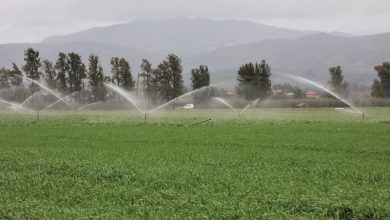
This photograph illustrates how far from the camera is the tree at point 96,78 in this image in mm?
84688

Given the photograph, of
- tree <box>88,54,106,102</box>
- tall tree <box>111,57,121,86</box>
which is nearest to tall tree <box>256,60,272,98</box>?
tall tree <box>111,57,121,86</box>

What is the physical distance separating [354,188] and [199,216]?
4.30m

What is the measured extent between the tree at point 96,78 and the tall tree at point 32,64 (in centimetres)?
850

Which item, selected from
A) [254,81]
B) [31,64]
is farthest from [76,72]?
[254,81]

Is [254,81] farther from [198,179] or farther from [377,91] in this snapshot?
[198,179]

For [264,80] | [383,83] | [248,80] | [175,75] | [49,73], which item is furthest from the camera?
[49,73]

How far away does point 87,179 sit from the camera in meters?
14.2

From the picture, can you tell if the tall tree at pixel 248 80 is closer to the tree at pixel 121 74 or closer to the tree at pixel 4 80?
the tree at pixel 121 74

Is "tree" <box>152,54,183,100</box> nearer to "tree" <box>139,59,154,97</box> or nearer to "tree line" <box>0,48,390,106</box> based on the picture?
"tree line" <box>0,48,390,106</box>

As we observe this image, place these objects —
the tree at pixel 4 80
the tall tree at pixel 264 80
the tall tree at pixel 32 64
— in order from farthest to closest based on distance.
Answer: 1. the tree at pixel 4 80
2. the tall tree at pixel 32 64
3. the tall tree at pixel 264 80

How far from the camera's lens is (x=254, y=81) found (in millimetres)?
80500

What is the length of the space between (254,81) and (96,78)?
1052 inches

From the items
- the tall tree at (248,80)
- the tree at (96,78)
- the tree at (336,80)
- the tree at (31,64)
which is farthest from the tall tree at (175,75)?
the tree at (336,80)

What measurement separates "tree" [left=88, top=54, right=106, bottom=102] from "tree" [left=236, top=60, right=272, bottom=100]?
22814mm
